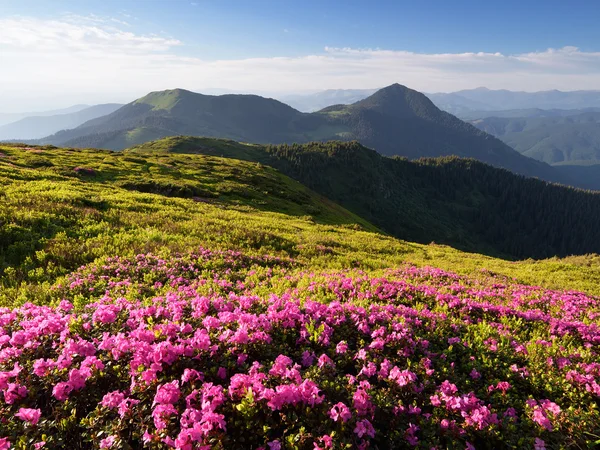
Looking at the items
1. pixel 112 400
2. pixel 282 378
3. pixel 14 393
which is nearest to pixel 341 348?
pixel 282 378

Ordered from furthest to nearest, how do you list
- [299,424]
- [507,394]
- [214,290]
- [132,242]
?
[132,242] < [214,290] < [507,394] < [299,424]

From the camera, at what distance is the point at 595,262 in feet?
101

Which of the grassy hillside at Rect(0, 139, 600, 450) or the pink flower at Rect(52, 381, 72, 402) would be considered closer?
the grassy hillside at Rect(0, 139, 600, 450)

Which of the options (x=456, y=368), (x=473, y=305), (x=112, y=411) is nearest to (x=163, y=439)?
(x=112, y=411)

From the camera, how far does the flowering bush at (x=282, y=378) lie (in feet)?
14.4

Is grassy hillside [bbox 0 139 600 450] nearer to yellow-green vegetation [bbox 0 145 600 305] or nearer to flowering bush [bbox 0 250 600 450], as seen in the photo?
flowering bush [bbox 0 250 600 450]

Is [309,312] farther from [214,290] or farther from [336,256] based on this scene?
[336,256]

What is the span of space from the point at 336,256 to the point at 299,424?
14.2 metres

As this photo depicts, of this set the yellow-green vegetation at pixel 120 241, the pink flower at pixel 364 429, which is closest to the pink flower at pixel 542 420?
the pink flower at pixel 364 429

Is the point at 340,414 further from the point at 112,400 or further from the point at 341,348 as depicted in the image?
the point at 112,400

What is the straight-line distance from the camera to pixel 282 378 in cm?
515

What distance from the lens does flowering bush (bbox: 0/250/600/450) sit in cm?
439

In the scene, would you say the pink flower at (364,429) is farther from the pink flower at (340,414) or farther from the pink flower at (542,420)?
the pink flower at (542,420)

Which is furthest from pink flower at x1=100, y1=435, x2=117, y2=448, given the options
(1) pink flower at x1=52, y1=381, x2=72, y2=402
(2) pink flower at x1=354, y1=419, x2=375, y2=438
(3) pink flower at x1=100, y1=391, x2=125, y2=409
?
(2) pink flower at x1=354, y1=419, x2=375, y2=438
